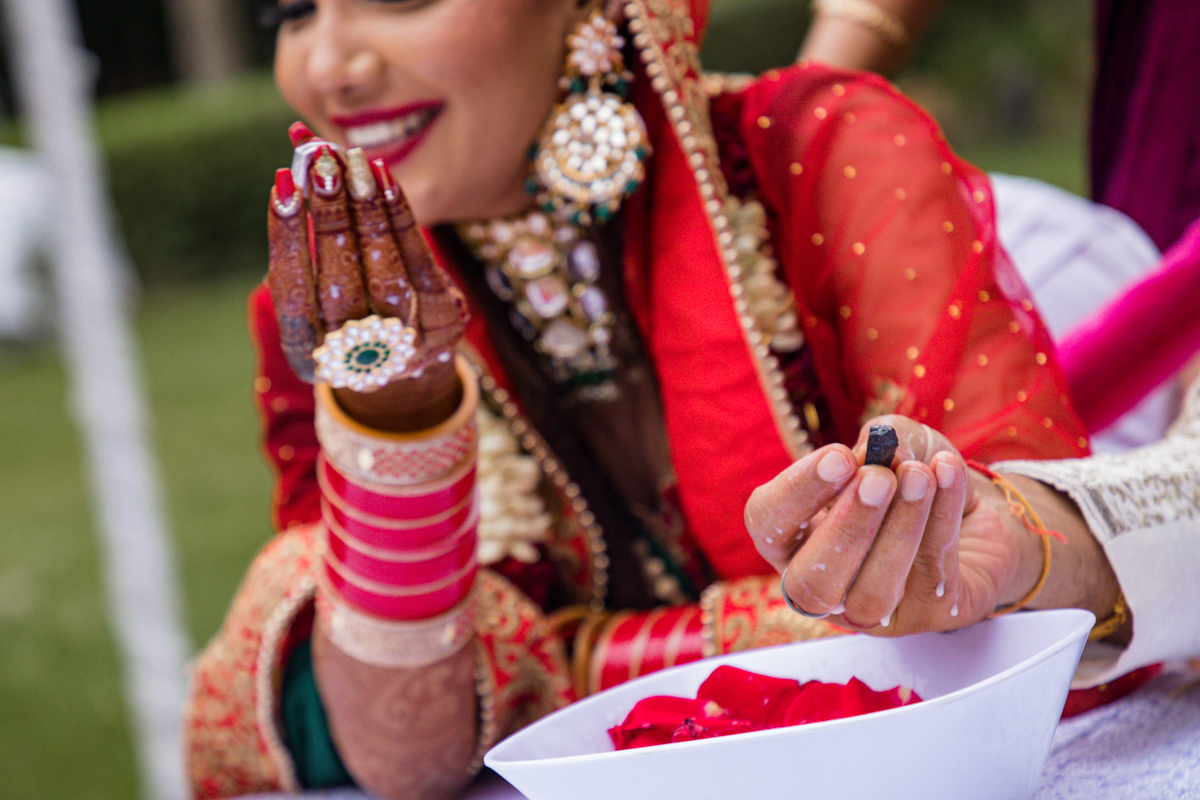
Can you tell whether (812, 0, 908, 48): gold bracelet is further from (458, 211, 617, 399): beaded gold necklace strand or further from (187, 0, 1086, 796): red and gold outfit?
(458, 211, 617, 399): beaded gold necklace strand

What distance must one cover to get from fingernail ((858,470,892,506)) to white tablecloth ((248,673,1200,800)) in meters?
0.31

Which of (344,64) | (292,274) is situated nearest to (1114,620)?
(292,274)

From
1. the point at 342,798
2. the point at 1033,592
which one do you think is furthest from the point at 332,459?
the point at 1033,592

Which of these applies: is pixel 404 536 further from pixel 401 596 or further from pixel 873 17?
pixel 873 17

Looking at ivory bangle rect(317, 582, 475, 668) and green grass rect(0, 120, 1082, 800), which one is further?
green grass rect(0, 120, 1082, 800)

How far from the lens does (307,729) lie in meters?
1.07

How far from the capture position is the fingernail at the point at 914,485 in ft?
1.90

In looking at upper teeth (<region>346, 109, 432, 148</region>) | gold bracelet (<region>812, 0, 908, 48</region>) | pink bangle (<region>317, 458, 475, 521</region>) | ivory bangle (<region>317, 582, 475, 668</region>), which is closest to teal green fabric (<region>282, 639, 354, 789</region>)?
ivory bangle (<region>317, 582, 475, 668</region>)

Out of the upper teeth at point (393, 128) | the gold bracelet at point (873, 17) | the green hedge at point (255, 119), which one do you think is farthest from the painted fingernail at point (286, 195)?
the green hedge at point (255, 119)

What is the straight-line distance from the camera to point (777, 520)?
63 cm

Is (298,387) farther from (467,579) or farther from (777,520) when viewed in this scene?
(777,520)

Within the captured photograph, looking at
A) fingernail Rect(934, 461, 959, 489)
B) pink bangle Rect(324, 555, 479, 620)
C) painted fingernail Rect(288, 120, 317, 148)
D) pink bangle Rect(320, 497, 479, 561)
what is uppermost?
painted fingernail Rect(288, 120, 317, 148)

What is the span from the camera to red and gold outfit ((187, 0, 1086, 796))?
0.91m

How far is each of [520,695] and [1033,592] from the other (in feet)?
1.75
